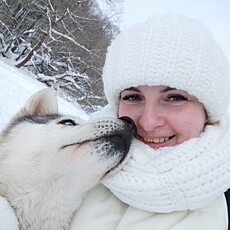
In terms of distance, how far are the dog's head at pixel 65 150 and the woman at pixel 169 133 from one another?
8cm

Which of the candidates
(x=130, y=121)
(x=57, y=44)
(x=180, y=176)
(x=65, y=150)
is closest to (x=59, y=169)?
(x=65, y=150)

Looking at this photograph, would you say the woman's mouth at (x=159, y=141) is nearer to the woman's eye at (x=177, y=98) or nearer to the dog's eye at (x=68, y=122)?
the woman's eye at (x=177, y=98)

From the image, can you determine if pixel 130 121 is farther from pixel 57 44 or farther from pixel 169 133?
pixel 57 44

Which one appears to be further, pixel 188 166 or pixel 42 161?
pixel 42 161

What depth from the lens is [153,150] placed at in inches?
67.2

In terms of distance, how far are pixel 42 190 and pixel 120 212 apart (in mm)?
405

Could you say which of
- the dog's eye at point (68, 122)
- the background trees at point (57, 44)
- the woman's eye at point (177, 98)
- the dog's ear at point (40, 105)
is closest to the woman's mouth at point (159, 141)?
the woman's eye at point (177, 98)

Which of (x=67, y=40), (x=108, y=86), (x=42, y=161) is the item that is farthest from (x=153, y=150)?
(x=67, y=40)

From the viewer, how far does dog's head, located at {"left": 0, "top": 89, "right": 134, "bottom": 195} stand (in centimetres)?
181

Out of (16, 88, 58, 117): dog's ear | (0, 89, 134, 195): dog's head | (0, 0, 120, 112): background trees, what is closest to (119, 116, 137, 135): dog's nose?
(0, 89, 134, 195): dog's head

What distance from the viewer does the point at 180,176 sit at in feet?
5.07

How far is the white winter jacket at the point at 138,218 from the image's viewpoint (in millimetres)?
1561

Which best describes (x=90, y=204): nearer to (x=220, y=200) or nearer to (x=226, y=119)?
(x=220, y=200)

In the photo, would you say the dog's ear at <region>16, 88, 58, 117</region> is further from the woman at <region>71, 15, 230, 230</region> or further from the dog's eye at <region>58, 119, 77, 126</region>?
the woman at <region>71, 15, 230, 230</region>
